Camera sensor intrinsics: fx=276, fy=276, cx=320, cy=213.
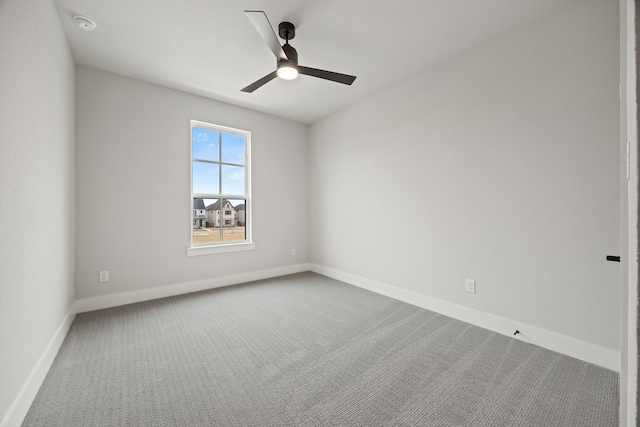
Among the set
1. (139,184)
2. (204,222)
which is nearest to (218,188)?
(204,222)

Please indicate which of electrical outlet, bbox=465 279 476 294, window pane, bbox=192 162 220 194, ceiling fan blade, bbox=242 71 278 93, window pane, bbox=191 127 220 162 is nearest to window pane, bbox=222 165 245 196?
window pane, bbox=192 162 220 194

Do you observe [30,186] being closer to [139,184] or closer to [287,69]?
[139,184]

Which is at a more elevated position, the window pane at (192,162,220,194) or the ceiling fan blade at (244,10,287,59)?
the ceiling fan blade at (244,10,287,59)

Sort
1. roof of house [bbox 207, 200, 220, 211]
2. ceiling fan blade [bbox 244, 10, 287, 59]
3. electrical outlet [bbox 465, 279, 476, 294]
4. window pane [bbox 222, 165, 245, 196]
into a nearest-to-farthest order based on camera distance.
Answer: ceiling fan blade [bbox 244, 10, 287, 59]
electrical outlet [bbox 465, 279, 476, 294]
roof of house [bbox 207, 200, 220, 211]
window pane [bbox 222, 165, 245, 196]

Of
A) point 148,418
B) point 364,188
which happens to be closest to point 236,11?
point 364,188

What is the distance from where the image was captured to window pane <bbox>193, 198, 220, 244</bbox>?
12.5 ft

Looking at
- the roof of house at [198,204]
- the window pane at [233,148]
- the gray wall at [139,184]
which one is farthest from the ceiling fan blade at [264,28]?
the roof of house at [198,204]

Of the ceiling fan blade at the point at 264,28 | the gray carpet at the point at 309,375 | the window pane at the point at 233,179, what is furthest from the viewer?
the window pane at the point at 233,179

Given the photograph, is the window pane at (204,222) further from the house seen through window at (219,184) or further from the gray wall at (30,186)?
the gray wall at (30,186)

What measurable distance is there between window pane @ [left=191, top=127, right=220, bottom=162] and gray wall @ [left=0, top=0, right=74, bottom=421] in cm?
142

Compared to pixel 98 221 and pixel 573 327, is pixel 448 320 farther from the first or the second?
pixel 98 221

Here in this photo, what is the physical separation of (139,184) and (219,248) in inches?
50.0

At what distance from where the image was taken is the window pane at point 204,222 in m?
3.81

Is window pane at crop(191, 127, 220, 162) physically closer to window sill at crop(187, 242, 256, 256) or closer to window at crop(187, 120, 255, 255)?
window at crop(187, 120, 255, 255)
